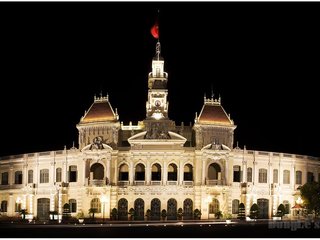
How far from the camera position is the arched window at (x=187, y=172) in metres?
120

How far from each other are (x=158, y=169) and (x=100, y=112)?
417 inches

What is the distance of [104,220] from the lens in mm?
114688

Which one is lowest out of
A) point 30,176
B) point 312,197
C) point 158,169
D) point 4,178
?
point 312,197

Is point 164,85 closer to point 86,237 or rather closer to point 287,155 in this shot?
point 287,155

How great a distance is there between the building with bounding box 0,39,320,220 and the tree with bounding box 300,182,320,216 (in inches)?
408

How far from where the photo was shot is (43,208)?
126 meters

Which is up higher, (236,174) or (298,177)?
(236,174)

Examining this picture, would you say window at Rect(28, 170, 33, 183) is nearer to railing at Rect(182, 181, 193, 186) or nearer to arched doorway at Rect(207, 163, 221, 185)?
railing at Rect(182, 181, 193, 186)

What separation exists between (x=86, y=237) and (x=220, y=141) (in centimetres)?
4396

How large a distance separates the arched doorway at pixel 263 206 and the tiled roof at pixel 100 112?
2183cm

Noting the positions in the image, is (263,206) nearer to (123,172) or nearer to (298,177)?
(298,177)

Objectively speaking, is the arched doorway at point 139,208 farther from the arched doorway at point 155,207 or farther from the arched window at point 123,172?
the arched window at point 123,172

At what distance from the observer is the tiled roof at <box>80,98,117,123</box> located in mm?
121438

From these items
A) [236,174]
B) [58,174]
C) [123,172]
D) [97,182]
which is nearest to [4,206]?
[58,174]
